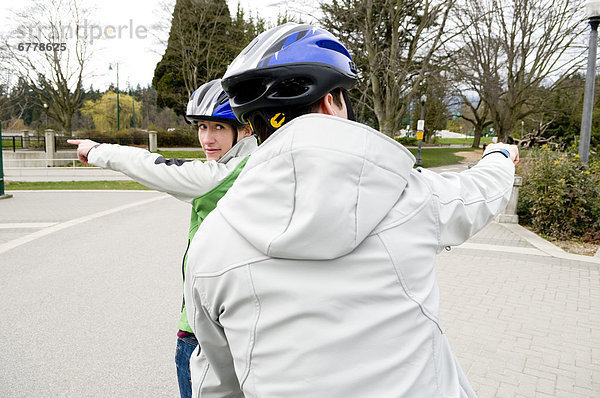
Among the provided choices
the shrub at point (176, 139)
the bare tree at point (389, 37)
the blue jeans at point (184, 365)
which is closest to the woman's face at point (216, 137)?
the blue jeans at point (184, 365)

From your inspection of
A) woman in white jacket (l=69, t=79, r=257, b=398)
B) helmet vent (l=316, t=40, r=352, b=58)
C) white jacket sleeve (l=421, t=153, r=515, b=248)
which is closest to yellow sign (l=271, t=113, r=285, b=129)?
helmet vent (l=316, t=40, r=352, b=58)

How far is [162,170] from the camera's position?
2.22 meters

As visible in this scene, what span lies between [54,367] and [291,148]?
3.78m

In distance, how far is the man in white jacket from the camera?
88cm

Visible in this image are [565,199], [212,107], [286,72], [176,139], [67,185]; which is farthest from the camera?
[176,139]

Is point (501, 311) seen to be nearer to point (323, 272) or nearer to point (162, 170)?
point (162, 170)

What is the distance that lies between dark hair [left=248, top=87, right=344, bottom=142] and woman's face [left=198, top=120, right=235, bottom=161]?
131 cm

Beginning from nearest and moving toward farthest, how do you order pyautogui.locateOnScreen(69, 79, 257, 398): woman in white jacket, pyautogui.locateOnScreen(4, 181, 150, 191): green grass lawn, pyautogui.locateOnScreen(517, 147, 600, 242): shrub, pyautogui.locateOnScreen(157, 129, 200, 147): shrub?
pyautogui.locateOnScreen(69, 79, 257, 398): woman in white jacket → pyautogui.locateOnScreen(517, 147, 600, 242): shrub → pyautogui.locateOnScreen(4, 181, 150, 191): green grass lawn → pyautogui.locateOnScreen(157, 129, 200, 147): shrub

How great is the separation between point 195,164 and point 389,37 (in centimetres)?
2311

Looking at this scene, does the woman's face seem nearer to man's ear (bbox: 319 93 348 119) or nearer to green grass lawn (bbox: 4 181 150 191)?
man's ear (bbox: 319 93 348 119)

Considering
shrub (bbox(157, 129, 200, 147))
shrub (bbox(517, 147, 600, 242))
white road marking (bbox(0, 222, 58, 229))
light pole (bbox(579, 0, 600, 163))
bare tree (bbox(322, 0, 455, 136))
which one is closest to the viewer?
shrub (bbox(517, 147, 600, 242))

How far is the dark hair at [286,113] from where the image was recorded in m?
1.20

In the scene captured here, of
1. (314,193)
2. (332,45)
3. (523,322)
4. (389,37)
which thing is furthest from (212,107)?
(389,37)

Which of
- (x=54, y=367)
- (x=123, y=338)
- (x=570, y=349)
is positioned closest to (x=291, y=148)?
(x=54, y=367)
